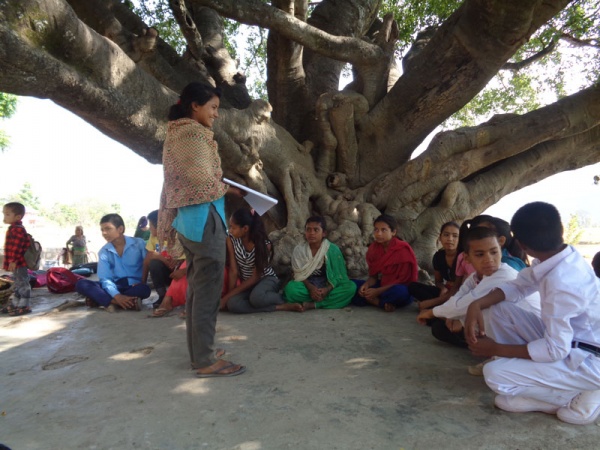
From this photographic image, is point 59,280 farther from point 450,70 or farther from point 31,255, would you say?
point 450,70

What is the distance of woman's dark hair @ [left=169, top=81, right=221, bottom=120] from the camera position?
2.64 m

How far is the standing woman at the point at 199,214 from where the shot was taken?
2.56 m

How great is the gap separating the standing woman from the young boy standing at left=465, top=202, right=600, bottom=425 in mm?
1535

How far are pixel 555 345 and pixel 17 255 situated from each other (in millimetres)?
5150

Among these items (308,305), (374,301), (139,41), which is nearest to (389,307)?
(374,301)

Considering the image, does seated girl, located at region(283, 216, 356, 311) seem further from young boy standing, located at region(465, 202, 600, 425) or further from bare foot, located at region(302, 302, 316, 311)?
young boy standing, located at region(465, 202, 600, 425)

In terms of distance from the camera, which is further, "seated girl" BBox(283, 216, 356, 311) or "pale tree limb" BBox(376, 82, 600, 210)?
"pale tree limb" BBox(376, 82, 600, 210)

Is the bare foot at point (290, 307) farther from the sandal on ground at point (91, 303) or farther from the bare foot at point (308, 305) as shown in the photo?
the sandal on ground at point (91, 303)

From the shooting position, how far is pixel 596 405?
195cm

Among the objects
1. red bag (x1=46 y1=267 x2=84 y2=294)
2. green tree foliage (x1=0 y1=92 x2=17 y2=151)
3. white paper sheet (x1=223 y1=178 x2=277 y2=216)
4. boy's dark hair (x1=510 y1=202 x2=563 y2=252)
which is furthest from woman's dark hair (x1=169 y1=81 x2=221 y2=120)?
green tree foliage (x1=0 y1=92 x2=17 y2=151)

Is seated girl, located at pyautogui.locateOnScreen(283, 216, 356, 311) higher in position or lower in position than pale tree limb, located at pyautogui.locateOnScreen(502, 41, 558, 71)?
lower

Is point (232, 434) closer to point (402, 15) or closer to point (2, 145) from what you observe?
A: point (402, 15)

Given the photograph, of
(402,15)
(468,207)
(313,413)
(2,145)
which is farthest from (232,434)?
(2,145)

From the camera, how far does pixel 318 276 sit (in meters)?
4.65
